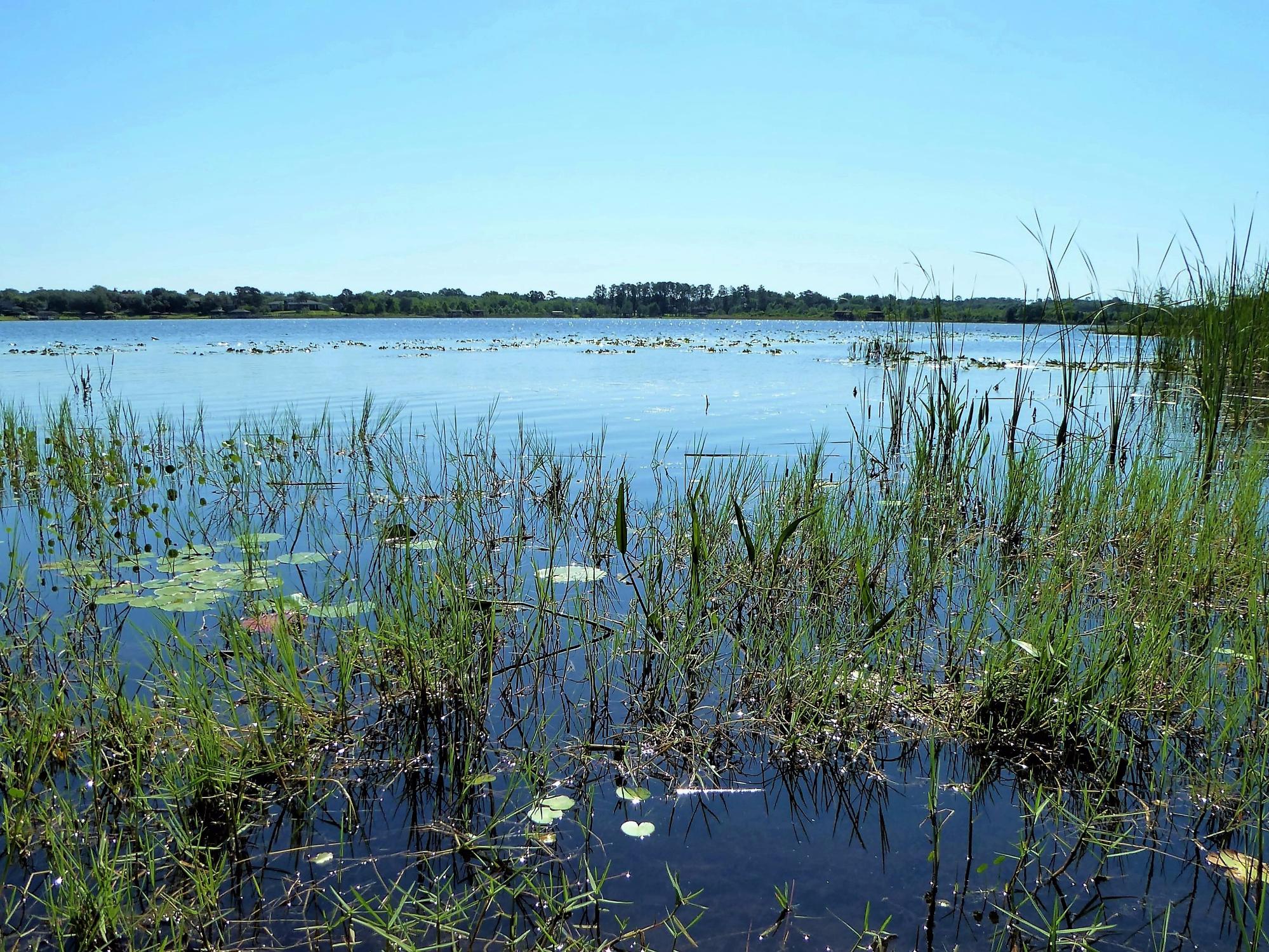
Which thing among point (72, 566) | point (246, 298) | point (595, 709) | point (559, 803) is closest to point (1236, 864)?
point (559, 803)

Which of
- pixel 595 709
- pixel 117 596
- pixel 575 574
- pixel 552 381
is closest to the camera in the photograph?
pixel 595 709

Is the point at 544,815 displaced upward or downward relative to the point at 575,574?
downward

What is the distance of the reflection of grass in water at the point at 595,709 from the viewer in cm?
198

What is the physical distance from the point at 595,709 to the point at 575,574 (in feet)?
4.62

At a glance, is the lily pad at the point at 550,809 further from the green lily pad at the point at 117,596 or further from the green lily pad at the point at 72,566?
the green lily pad at the point at 72,566

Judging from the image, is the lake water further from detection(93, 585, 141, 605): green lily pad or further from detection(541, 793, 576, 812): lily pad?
detection(541, 793, 576, 812): lily pad

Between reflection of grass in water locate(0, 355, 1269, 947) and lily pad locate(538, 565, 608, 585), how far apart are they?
0.03 m

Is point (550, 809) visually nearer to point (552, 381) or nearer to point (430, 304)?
point (552, 381)

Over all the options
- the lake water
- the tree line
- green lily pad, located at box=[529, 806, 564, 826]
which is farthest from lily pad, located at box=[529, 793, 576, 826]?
the tree line

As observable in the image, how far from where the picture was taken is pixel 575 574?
168 inches

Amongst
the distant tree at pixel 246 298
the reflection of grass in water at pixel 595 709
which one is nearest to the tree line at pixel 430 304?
the distant tree at pixel 246 298

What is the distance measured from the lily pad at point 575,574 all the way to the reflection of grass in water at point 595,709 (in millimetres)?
25

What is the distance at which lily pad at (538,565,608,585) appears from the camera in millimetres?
4207

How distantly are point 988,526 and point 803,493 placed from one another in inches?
48.2
